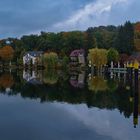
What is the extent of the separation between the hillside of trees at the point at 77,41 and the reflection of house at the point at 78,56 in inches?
58.7

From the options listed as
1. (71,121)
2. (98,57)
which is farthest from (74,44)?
(71,121)

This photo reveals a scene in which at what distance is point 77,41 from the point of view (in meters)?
85.1

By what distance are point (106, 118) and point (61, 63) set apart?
6336 cm

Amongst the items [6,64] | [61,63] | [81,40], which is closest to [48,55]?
[61,63]

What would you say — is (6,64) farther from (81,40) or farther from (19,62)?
(81,40)

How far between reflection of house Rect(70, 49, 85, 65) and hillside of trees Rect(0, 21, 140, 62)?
1491 millimetres

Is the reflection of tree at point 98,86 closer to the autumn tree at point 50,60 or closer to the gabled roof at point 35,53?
the autumn tree at point 50,60

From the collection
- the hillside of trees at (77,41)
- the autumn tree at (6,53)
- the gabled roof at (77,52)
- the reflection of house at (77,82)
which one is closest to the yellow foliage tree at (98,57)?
the hillside of trees at (77,41)

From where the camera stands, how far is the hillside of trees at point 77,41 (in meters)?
70.5

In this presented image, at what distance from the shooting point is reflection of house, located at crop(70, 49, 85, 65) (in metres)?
81.7

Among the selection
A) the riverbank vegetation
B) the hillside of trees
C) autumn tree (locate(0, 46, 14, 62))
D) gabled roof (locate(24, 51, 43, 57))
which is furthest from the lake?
autumn tree (locate(0, 46, 14, 62))

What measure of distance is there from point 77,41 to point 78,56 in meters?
4.32

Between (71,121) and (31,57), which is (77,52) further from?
(71,121)

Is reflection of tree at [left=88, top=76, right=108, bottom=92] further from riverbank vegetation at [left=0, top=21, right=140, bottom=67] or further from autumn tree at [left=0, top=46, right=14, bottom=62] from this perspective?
autumn tree at [left=0, top=46, right=14, bottom=62]
